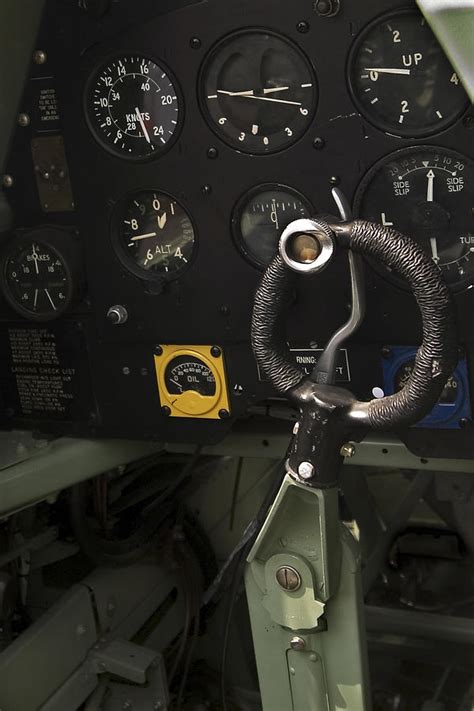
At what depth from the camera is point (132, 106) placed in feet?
8.16

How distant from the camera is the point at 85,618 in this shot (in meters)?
3.01

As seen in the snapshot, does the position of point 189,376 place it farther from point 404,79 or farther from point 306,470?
point 404,79

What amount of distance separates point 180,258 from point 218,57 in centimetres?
49

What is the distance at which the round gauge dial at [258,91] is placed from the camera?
233cm

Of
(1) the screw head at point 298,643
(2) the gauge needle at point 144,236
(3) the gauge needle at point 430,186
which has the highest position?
(3) the gauge needle at point 430,186

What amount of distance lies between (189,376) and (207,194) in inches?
18.3

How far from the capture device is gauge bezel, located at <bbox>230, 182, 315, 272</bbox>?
7.88 feet

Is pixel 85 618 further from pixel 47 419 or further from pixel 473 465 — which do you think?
pixel 473 465

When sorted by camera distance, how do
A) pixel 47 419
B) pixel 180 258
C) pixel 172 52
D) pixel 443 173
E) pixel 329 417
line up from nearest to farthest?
pixel 329 417 → pixel 443 173 → pixel 172 52 → pixel 180 258 → pixel 47 419

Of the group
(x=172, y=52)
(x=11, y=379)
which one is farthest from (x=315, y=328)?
(x=11, y=379)

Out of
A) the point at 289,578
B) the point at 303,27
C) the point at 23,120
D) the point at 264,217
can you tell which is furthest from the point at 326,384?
the point at 23,120

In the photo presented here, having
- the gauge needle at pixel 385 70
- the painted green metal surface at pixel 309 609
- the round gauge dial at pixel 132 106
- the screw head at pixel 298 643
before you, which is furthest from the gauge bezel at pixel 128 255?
the screw head at pixel 298 643

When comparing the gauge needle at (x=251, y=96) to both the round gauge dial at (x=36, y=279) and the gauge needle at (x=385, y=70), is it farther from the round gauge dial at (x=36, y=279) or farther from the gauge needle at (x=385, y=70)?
the round gauge dial at (x=36, y=279)

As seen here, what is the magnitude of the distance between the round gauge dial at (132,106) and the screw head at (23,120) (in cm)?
18
